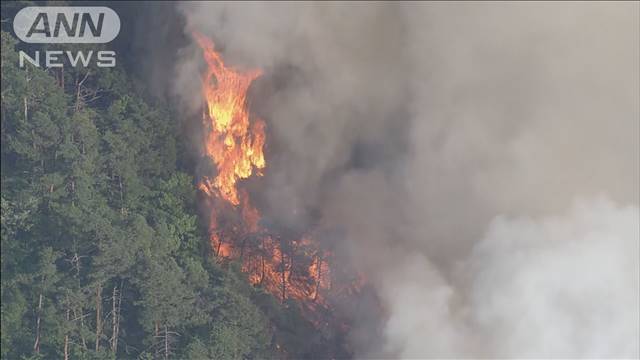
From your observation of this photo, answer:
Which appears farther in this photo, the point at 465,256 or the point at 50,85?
the point at 50,85

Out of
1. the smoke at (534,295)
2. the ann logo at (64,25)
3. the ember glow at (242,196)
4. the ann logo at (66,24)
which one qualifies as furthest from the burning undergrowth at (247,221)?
the ann logo at (64,25)

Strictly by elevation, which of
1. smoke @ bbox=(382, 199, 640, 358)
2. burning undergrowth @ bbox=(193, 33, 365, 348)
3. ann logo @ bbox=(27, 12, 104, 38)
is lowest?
smoke @ bbox=(382, 199, 640, 358)

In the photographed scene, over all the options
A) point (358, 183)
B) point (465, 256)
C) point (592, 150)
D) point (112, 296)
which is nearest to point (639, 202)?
point (592, 150)

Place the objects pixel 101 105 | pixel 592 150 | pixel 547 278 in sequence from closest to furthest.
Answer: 1. pixel 547 278
2. pixel 592 150
3. pixel 101 105

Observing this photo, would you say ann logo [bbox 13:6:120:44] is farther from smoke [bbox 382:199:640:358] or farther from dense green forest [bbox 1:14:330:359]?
smoke [bbox 382:199:640:358]


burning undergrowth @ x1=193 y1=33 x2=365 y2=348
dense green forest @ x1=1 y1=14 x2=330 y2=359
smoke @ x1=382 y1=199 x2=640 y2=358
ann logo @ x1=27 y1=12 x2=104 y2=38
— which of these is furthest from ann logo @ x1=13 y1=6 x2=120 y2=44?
smoke @ x1=382 y1=199 x2=640 y2=358

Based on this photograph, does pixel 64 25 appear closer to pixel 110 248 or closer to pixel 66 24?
pixel 66 24

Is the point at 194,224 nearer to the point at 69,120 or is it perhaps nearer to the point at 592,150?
the point at 69,120
